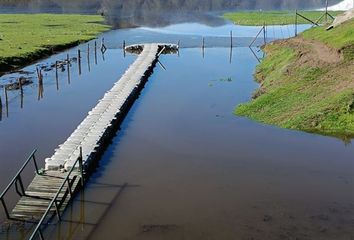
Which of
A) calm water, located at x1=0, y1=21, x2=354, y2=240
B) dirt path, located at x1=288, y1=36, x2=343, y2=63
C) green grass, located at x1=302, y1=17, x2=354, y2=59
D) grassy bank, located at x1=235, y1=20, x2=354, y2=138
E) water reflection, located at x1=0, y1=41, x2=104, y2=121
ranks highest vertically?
green grass, located at x1=302, y1=17, x2=354, y2=59

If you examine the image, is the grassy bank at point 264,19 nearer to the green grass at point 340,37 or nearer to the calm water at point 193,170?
the green grass at point 340,37

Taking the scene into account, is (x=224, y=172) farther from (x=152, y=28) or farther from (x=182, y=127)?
(x=152, y=28)

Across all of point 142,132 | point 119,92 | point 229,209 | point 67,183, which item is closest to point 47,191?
point 67,183

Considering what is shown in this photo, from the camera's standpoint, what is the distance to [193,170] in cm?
2225

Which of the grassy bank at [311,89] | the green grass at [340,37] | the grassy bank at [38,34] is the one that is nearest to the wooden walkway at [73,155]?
the grassy bank at [311,89]

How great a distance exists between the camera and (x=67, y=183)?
1966 cm

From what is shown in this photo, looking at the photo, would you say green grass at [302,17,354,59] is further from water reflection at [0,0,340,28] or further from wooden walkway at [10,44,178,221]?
water reflection at [0,0,340,28]

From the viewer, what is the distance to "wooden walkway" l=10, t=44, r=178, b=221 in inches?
734

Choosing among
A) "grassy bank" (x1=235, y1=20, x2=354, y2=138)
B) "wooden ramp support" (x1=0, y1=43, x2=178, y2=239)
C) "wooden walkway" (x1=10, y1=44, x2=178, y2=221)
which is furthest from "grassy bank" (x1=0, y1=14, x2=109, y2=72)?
"grassy bank" (x1=235, y1=20, x2=354, y2=138)

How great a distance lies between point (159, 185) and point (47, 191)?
Result: 14.7 feet

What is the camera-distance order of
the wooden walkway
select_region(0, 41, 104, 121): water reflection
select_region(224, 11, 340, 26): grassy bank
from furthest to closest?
select_region(224, 11, 340, 26): grassy bank < select_region(0, 41, 104, 121): water reflection < the wooden walkway

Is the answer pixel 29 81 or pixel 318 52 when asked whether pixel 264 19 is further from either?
pixel 29 81

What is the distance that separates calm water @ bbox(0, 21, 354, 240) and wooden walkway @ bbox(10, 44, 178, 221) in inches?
30.0

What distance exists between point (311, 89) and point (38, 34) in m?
43.9
